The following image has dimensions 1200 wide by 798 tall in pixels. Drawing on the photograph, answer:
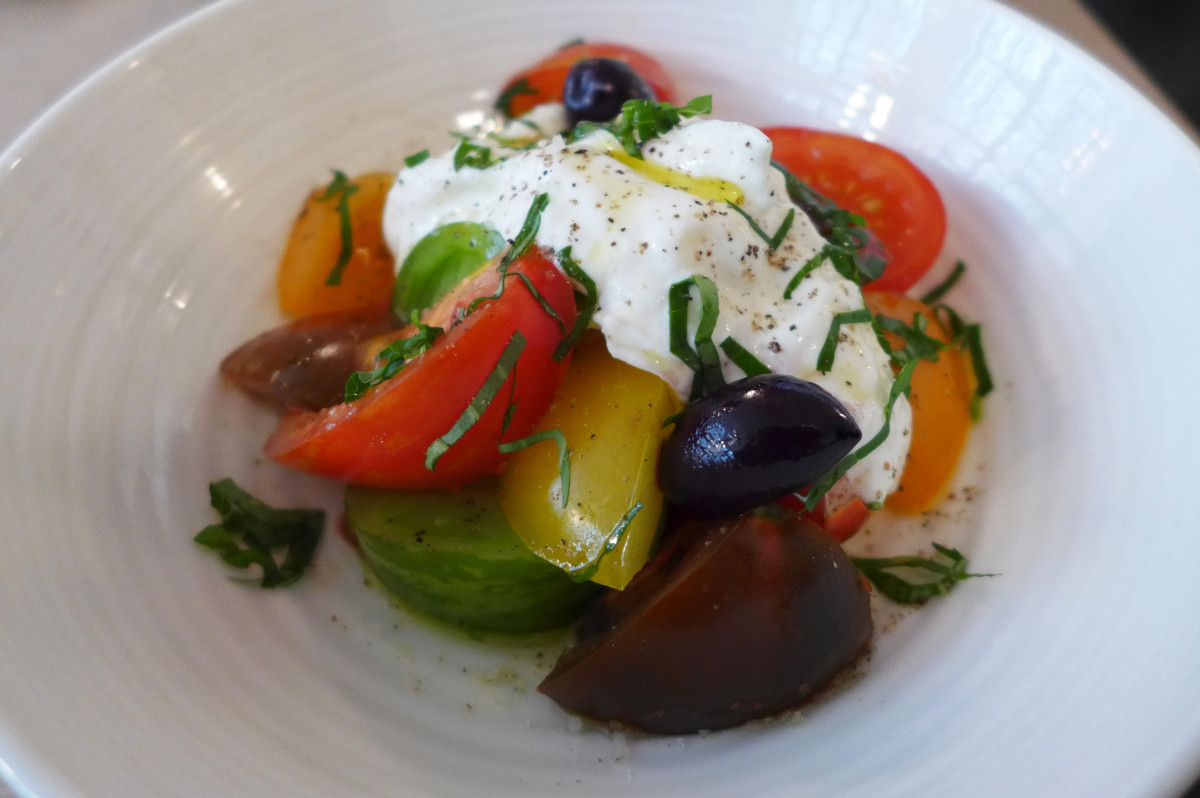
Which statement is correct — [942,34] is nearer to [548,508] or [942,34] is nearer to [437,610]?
[548,508]

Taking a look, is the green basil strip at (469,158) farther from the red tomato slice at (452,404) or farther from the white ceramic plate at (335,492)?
the white ceramic plate at (335,492)

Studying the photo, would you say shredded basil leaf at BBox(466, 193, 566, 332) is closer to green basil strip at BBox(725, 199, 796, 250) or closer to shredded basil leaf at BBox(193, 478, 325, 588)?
green basil strip at BBox(725, 199, 796, 250)

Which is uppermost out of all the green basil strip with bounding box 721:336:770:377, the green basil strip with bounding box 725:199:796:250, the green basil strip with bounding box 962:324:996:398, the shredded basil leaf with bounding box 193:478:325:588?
the green basil strip with bounding box 725:199:796:250

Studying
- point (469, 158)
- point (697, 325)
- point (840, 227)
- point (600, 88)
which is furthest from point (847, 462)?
point (600, 88)

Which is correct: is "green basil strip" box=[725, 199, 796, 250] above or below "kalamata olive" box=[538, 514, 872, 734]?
above

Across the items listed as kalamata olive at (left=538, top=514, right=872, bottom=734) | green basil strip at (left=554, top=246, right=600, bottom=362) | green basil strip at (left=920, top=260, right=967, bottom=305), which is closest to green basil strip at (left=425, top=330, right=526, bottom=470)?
green basil strip at (left=554, top=246, right=600, bottom=362)

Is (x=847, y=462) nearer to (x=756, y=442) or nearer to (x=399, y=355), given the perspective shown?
(x=756, y=442)
